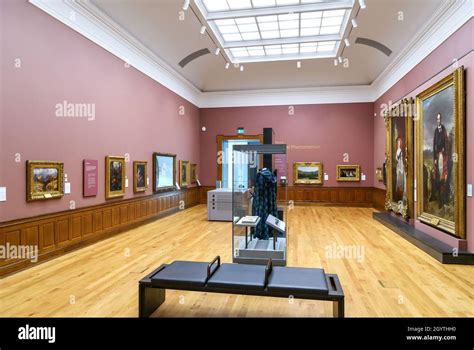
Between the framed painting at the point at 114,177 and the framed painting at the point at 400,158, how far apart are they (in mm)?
7806

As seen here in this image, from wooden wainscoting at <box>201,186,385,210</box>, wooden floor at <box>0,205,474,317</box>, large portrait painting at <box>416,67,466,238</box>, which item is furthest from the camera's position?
wooden wainscoting at <box>201,186,385,210</box>

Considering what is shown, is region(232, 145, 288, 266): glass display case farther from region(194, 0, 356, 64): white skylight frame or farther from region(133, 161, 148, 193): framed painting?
region(194, 0, 356, 64): white skylight frame

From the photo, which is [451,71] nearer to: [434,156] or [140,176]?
[434,156]

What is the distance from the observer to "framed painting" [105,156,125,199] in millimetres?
7184

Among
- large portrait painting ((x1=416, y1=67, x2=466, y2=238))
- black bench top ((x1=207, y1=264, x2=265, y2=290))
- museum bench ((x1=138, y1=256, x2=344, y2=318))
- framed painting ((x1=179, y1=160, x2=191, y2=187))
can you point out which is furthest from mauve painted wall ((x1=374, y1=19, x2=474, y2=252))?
framed painting ((x1=179, y1=160, x2=191, y2=187))

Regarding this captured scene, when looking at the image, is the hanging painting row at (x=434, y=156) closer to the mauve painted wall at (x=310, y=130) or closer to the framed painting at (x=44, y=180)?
the mauve painted wall at (x=310, y=130)

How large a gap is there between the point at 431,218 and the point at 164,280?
643 cm

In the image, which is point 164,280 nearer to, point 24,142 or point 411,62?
point 24,142

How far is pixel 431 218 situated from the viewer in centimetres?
680

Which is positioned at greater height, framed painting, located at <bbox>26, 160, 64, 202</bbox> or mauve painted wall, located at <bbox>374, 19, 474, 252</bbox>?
mauve painted wall, located at <bbox>374, 19, 474, 252</bbox>

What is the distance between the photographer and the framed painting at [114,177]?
7.18 m

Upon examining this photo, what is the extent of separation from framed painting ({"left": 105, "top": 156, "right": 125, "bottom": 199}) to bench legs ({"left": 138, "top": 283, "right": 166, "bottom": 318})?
14.1ft

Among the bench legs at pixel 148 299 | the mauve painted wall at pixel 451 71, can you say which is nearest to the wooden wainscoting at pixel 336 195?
the mauve painted wall at pixel 451 71

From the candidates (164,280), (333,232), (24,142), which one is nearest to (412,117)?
(333,232)
